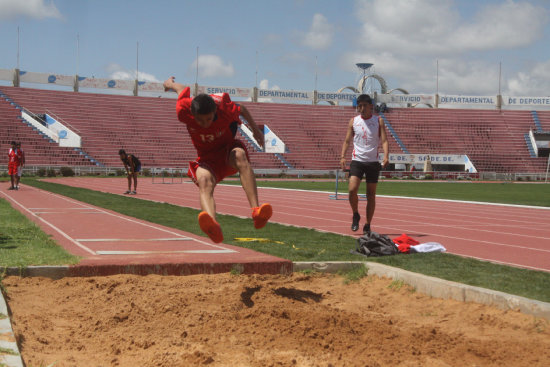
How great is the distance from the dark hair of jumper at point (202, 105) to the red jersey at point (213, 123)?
0.24 meters

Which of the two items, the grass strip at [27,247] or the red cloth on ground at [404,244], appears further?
the red cloth on ground at [404,244]

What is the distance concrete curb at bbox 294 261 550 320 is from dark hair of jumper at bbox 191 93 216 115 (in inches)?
76.3

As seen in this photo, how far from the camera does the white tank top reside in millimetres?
8695

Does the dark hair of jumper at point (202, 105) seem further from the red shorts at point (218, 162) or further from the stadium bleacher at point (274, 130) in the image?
the stadium bleacher at point (274, 130)

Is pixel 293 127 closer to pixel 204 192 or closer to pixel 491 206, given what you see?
pixel 491 206

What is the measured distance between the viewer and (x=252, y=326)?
4.04 m

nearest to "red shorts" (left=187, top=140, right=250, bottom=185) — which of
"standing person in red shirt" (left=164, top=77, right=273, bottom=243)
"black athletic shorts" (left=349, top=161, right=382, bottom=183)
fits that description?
"standing person in red shirt" (left=164, top=77, right=273, bottom=243)

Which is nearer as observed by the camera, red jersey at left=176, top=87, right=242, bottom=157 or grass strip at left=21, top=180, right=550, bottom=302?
grass strip at left=21, top=180, right=550, bottom=302

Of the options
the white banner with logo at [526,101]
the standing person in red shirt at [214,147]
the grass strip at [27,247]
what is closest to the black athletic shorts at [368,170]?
the standing person in red shirt at [214,147]

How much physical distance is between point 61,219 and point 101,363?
769 cm

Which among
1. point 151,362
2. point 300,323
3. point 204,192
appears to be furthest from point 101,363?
point 204,192

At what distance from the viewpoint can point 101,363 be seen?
3426 millimetres

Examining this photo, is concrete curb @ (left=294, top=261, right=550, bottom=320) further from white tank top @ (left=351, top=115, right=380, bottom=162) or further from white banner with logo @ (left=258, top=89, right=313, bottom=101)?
white banner with logo @ (left=258, top=89, right=313, bottom=101)

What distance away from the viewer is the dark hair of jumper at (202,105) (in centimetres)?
499
